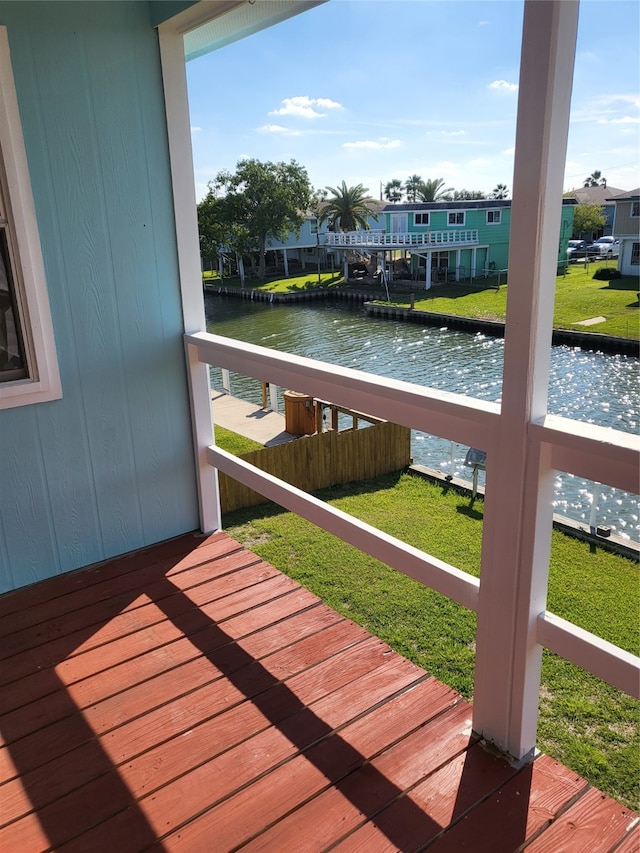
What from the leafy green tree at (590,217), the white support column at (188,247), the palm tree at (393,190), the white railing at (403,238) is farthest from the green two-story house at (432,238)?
the white support column at (188,247)

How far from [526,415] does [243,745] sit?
1.12 m

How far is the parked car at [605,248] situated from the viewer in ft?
9.08

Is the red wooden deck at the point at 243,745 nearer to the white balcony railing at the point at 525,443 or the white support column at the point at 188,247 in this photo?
the white balcony railing at the point at 525,443

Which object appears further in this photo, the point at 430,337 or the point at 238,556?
the point at 430,337

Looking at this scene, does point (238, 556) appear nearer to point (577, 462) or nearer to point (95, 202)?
point (95, 202)

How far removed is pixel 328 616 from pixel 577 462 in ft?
3.87

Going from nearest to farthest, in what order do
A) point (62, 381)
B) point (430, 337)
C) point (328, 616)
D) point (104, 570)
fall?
1. point (328, 616)
2. point (62, 381)
3. point (104, 570)
4. point (430, 337)

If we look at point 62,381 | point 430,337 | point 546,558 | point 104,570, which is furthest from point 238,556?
point 430,337

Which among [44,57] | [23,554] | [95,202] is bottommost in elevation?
[23,554]

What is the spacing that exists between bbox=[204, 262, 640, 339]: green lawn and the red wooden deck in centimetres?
111

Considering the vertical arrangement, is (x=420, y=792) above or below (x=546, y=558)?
below

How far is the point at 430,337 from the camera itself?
1622 centimetres

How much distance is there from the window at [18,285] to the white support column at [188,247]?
21.4 inches

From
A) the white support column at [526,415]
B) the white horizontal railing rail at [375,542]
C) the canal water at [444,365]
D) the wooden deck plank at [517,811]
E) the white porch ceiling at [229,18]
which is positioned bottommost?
the canal water at [444,365]
